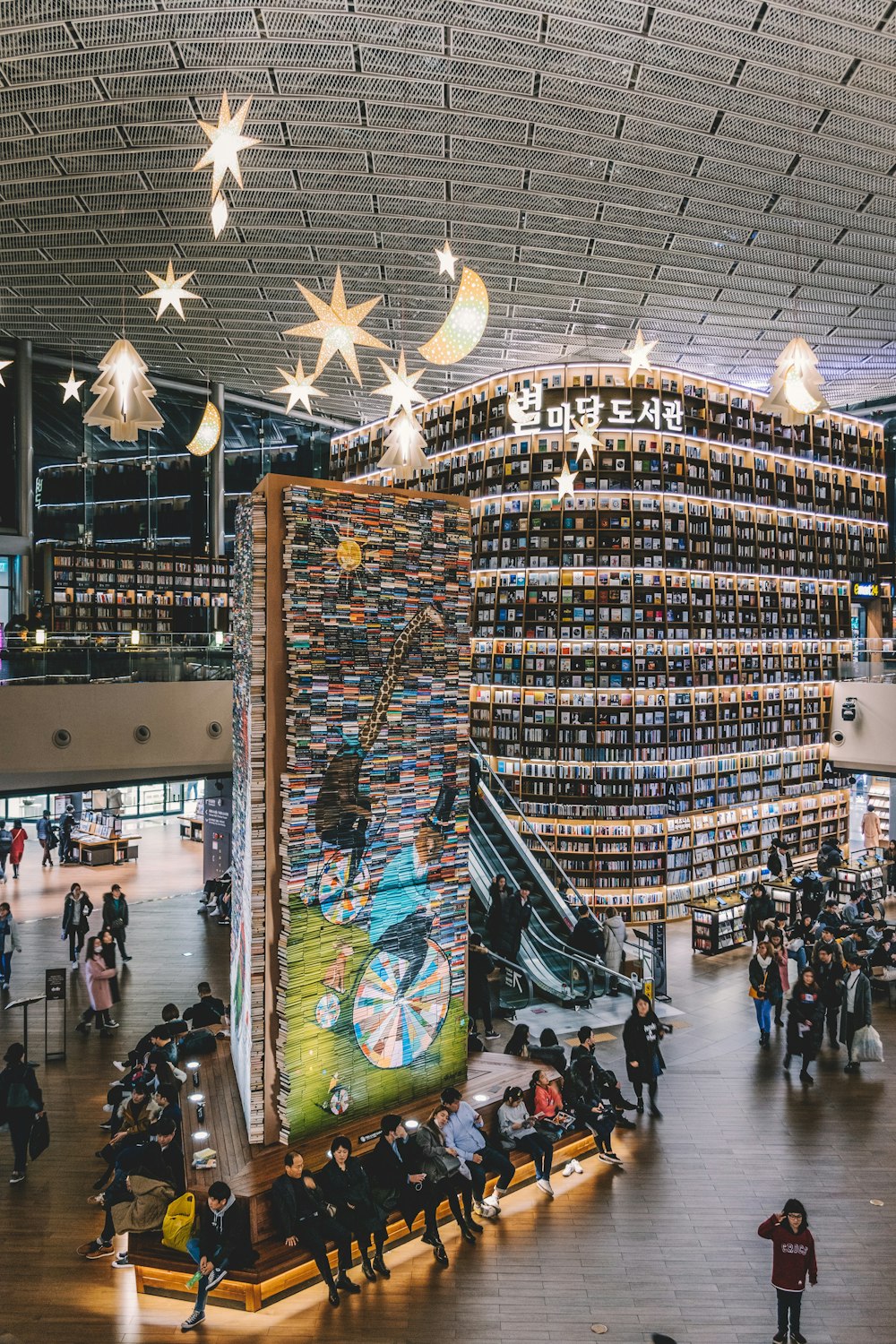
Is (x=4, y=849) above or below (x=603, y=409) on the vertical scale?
below

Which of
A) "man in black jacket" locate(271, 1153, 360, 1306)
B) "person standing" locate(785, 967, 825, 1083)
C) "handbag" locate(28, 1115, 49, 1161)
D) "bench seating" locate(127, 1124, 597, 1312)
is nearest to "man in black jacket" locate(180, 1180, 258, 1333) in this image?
"bench seating" locate(127, 1124, 597, 1312)

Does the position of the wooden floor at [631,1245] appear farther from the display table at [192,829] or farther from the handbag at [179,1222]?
the display table at [192,829]

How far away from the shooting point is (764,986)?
9.52 meters

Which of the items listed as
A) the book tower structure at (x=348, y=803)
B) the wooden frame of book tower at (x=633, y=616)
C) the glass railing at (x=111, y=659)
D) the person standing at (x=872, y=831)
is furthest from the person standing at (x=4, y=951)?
the person standing at (x=872, y=831)

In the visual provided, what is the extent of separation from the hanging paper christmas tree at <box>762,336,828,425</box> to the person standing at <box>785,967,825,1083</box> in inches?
203

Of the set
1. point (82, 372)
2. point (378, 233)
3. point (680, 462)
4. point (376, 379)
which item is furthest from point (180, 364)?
point (680, 462)

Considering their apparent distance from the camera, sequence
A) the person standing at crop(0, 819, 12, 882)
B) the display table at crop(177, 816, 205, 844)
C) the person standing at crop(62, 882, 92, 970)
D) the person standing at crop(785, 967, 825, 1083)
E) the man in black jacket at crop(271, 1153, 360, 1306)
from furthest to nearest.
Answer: the display table at crop(177, 816, 205, 844) → the person standing at crop(0, 819, 12, 882) → the person standing at crop(62, 882, 92, 970) → the person standing at crop(785, 967, 825, 1083) → the man in black jacket at crop(271, 1153, 360, 1306)

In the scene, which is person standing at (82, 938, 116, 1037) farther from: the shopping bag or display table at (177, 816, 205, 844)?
display table at (177, 816, 205, 844)

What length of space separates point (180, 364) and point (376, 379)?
130 inches

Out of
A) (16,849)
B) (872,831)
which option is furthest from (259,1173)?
(872,831)

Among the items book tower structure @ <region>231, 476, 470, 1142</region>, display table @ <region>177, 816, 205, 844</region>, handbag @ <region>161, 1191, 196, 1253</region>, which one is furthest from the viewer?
display table @ <region>177, 816, 205, 844</region>

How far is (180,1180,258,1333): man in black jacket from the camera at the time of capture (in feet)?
18.1

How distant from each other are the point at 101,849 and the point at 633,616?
35.7 feet

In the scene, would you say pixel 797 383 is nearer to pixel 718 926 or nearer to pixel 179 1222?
pixel 179 1222
